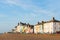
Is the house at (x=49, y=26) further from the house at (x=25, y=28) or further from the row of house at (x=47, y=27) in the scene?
the house at (x=25, y=28)

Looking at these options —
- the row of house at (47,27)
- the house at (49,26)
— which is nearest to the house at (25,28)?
the row of house at (47,27)

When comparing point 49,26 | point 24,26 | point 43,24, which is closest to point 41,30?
point 43,24

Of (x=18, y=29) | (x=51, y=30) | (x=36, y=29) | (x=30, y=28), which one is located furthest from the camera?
(x=18, y=29)

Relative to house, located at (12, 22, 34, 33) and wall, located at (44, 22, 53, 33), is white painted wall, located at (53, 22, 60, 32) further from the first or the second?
house, located at (12, 22, 34, 33)

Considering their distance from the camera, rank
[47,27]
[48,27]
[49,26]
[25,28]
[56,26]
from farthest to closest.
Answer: [25,28] → [47,27] → [48,27] → [49,26] → [56,26]

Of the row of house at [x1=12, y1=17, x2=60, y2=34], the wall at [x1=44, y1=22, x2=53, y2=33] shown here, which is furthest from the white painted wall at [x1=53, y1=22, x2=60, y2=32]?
the wall at [x1=44, y1=22, x2=53, y2=33]

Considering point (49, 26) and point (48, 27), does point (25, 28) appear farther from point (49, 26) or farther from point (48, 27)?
point (49, 26)

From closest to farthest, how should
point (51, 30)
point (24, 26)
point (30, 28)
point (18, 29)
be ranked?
point (51, 30) < point (30, 28) < point (24, 26) < point (18, 29)

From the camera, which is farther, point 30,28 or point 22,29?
point 22,29

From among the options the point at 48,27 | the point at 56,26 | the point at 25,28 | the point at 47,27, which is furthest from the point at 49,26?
the point at 25,28

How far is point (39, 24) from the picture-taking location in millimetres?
97312

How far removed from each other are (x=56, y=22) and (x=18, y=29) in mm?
53904

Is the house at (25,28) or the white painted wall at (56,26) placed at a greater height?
the white painted wall at (56,26)

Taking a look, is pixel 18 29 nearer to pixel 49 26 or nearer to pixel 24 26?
pixel 24 26
